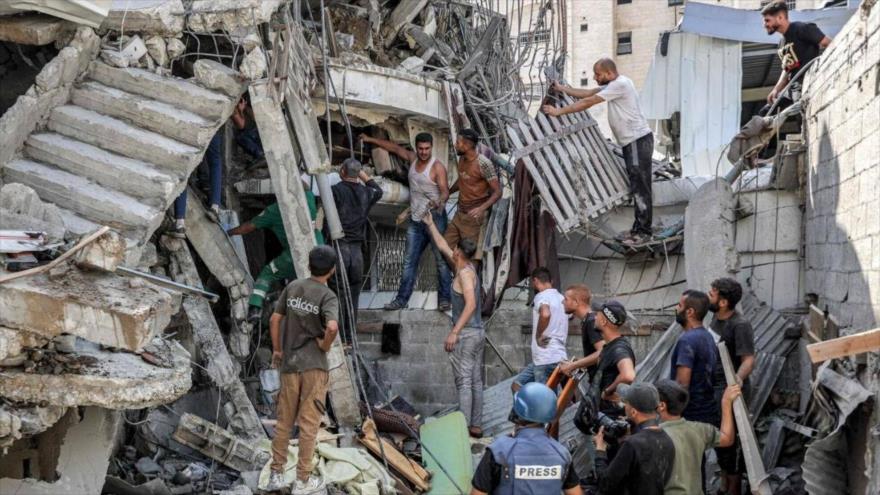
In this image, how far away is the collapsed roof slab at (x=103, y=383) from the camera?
A: 5227 millimetres

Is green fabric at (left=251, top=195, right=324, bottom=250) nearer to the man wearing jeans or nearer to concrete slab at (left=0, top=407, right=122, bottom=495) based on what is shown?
the man wearing jeans

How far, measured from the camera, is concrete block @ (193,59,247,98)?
7.82 metres

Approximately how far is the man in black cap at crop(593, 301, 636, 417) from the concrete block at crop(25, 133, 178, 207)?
3.28m

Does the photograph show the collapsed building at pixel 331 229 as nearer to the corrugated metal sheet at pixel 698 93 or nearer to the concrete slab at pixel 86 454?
the concrete slab at pixel 86 454

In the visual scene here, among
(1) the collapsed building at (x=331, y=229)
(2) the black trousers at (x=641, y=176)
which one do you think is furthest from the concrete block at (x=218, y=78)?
(2) the black trousers at (x=641, y=176)

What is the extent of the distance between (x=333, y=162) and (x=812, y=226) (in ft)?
16.9

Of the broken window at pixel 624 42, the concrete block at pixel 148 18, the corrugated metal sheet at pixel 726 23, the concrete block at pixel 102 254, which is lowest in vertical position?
the concrete block at pixel 102 254

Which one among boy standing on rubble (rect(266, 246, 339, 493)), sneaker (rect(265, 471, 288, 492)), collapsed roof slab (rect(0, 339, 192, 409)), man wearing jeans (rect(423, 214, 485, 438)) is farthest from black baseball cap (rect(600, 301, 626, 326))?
collapsed roof slab (rect(0, 339, 192, 409))

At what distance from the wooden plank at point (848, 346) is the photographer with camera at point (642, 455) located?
92 cm

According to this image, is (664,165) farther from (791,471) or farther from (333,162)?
(791,471)

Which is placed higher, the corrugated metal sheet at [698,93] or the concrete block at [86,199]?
the corrugated metal sheet at [698,93]

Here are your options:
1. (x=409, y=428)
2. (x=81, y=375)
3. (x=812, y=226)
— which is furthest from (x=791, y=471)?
(x=81, y=375)

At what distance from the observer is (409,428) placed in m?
8.52

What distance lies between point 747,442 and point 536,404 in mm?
2340
